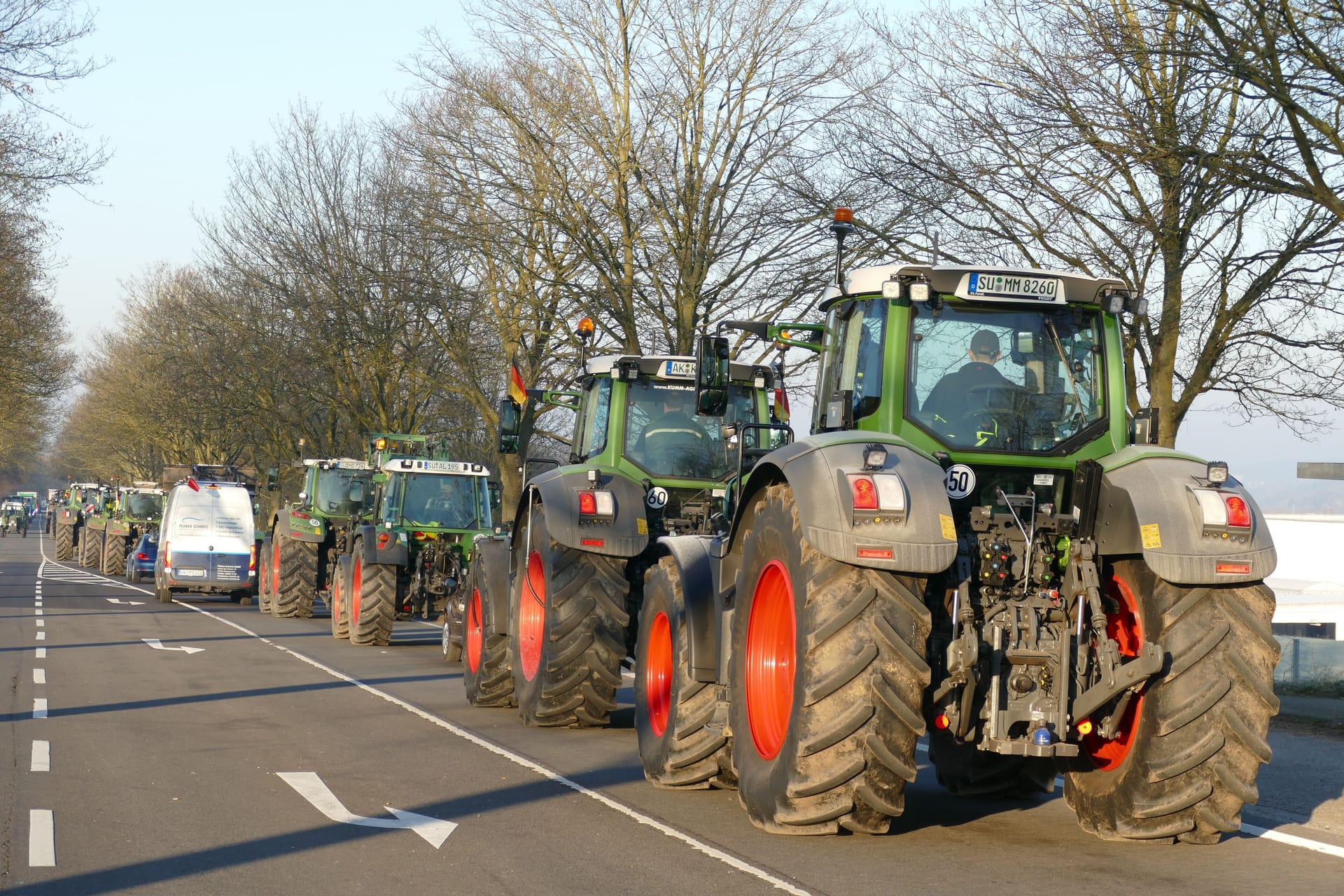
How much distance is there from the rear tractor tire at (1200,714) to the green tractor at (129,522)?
1560 inches

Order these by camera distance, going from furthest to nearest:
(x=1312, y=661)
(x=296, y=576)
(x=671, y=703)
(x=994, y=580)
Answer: (x=296, y=576) < (x=1312, y=661) < (x=671, y=703) < (x=994, y=580)

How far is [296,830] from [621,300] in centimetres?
1835

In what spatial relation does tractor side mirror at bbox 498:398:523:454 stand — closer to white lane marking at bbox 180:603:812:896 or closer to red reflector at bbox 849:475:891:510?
white lane marking at bbox 180:603:812:896

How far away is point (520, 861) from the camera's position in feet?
22.4

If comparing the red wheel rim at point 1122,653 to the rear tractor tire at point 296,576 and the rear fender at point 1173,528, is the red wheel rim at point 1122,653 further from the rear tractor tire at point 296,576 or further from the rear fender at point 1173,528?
the rear tractor tire at point 296,576

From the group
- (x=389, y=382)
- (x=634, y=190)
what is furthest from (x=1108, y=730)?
(x=389, y=382)

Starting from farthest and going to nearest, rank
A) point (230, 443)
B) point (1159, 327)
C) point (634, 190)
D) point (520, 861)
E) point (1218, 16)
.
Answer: point (230, 443)
point (634, 190)
point (1159, 327)
point (1218, 16)
point (520, 861)

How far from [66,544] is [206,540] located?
108 feet

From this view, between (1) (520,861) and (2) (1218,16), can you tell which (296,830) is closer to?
(1) (520,861)

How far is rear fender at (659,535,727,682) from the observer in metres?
8.63

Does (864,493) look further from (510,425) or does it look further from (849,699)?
(510,425)

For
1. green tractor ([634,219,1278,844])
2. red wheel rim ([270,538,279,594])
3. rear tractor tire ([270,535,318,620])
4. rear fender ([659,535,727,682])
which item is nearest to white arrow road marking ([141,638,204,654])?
A: rear tractor tire ([270,535,318,620])

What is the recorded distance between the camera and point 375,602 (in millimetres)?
20141

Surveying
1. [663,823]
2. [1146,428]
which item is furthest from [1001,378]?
[663,823]
